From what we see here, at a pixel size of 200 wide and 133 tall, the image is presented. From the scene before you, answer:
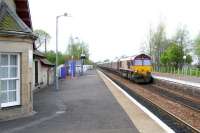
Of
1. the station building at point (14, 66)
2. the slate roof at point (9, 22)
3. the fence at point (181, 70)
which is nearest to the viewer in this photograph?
the station building at point (14, 66)

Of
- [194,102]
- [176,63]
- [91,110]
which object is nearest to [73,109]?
[91,110]

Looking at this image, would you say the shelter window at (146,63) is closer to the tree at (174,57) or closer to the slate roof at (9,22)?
the tree at (174,57)

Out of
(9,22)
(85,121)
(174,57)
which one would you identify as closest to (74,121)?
(85,121)

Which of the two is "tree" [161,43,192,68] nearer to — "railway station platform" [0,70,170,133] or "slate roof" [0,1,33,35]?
"railway station platform" [0,70,170,133]

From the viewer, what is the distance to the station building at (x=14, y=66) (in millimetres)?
13867

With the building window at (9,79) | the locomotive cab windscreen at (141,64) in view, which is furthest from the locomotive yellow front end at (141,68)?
the building window at (9,79)

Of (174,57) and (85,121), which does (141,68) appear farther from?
(174,57)

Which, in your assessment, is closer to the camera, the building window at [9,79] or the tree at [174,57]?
the building window at [9,79]

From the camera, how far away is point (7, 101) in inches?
558

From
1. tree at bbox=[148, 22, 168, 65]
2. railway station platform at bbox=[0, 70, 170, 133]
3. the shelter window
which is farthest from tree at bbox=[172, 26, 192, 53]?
railway station platform at bbox=[0, 70, 170, 133]

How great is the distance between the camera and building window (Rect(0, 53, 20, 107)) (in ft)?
46.0

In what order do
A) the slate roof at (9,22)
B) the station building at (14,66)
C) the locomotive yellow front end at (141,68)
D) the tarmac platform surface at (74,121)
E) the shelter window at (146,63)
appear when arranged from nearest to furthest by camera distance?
the tarmac platform surface at (74,121)
the station building at (14,66)
the slate roof at (9,22)
the locomotive yellow front end at (141,68)
the shelter window at (146,63)

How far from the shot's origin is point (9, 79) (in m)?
14.3

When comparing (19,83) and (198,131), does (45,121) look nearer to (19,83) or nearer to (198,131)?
(19,83)
